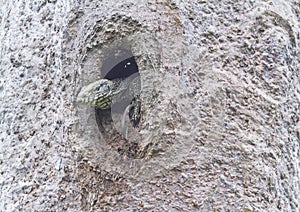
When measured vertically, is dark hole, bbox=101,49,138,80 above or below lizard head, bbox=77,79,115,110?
above

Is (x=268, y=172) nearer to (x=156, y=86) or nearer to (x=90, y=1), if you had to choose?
(x=156, y=86)

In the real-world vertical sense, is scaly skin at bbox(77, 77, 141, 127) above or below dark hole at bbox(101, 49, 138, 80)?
below

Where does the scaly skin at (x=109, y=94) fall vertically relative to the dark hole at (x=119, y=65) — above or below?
below

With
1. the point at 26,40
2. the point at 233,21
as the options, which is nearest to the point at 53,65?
the point at 26,40
